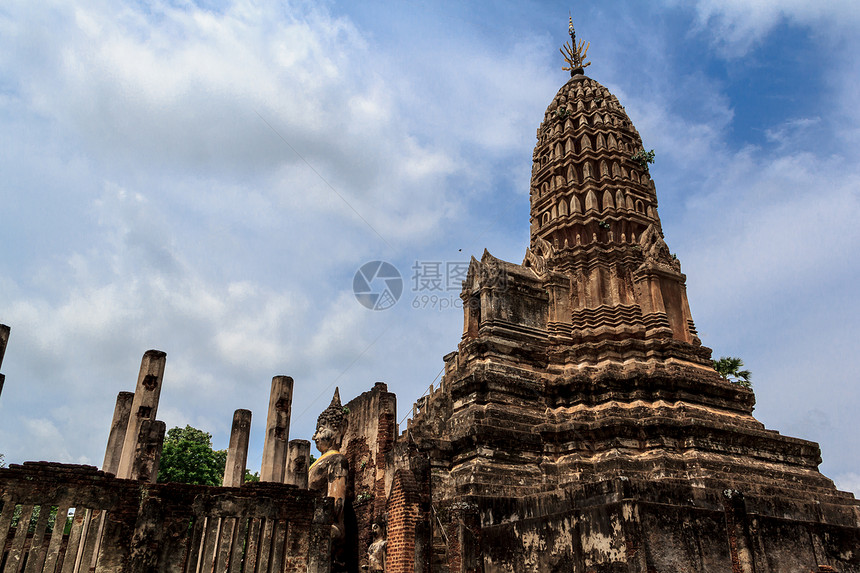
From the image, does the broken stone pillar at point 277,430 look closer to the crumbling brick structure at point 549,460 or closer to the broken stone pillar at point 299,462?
the crumbling brick structure at point 549,460

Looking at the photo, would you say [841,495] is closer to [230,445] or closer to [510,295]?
[510,295]

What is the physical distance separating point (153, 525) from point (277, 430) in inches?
224

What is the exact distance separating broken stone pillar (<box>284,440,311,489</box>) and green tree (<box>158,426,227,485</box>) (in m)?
16.7

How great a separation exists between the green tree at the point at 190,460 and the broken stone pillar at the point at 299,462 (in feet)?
54.9

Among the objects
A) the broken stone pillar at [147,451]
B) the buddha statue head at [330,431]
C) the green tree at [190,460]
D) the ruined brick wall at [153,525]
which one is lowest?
the ruined brick wall at [153,525]

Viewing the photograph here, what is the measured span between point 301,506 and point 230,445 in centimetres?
620

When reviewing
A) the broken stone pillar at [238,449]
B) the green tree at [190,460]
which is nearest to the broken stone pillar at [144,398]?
the broken stone pillar at [238,449]

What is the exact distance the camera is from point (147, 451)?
15.3 meters

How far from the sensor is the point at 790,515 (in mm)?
11070

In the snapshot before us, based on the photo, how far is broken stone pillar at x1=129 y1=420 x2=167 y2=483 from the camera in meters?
14.9

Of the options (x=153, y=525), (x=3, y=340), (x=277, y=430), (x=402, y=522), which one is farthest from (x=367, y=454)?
(x=3, y=340)

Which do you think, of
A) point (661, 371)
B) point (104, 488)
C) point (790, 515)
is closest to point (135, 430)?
point (104, 488)

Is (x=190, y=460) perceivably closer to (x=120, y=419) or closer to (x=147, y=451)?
(x=120, y=419)

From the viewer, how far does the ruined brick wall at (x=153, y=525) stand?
9391mm
